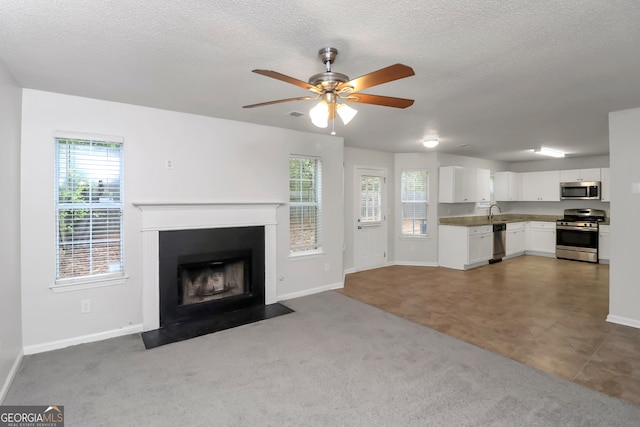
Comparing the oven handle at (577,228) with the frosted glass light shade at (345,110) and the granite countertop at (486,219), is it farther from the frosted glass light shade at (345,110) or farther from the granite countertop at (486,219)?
the frosted glass light shade at (345,110)

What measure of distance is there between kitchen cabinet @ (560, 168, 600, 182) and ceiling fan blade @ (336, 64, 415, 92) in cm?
753

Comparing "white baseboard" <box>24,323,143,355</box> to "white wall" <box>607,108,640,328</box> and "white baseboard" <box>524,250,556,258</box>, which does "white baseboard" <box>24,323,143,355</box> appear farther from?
"white baseboard" <box>524,250,556,258</box>

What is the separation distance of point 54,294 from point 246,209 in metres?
2.05

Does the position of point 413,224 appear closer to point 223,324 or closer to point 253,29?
point 223,324

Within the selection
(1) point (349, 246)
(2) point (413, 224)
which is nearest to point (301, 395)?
(1) point (349, 246)

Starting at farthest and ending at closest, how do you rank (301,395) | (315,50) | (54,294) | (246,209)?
(246,209), (54,294), (301,395), (315,50)

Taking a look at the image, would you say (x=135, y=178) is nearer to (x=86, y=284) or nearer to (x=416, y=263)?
(x=86, y=284)

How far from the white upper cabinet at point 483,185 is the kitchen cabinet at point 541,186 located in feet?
4.24

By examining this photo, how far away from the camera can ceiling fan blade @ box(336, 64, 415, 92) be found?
5.37 ft

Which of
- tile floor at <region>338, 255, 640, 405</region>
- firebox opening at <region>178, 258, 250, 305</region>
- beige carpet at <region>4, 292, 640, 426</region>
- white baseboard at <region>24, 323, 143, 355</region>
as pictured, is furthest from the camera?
firebox opening at <region>178, 258, 250, 305</region>

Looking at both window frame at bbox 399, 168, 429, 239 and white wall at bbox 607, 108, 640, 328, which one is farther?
window frame at bbox 399, 168, 429, 239

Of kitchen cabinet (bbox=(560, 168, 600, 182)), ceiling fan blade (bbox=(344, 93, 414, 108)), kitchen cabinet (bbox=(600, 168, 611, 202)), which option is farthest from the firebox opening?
kitchen cabinet (bbox=(600, 168, 611, 202))

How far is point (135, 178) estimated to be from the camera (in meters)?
3.40

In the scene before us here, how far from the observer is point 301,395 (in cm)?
229
